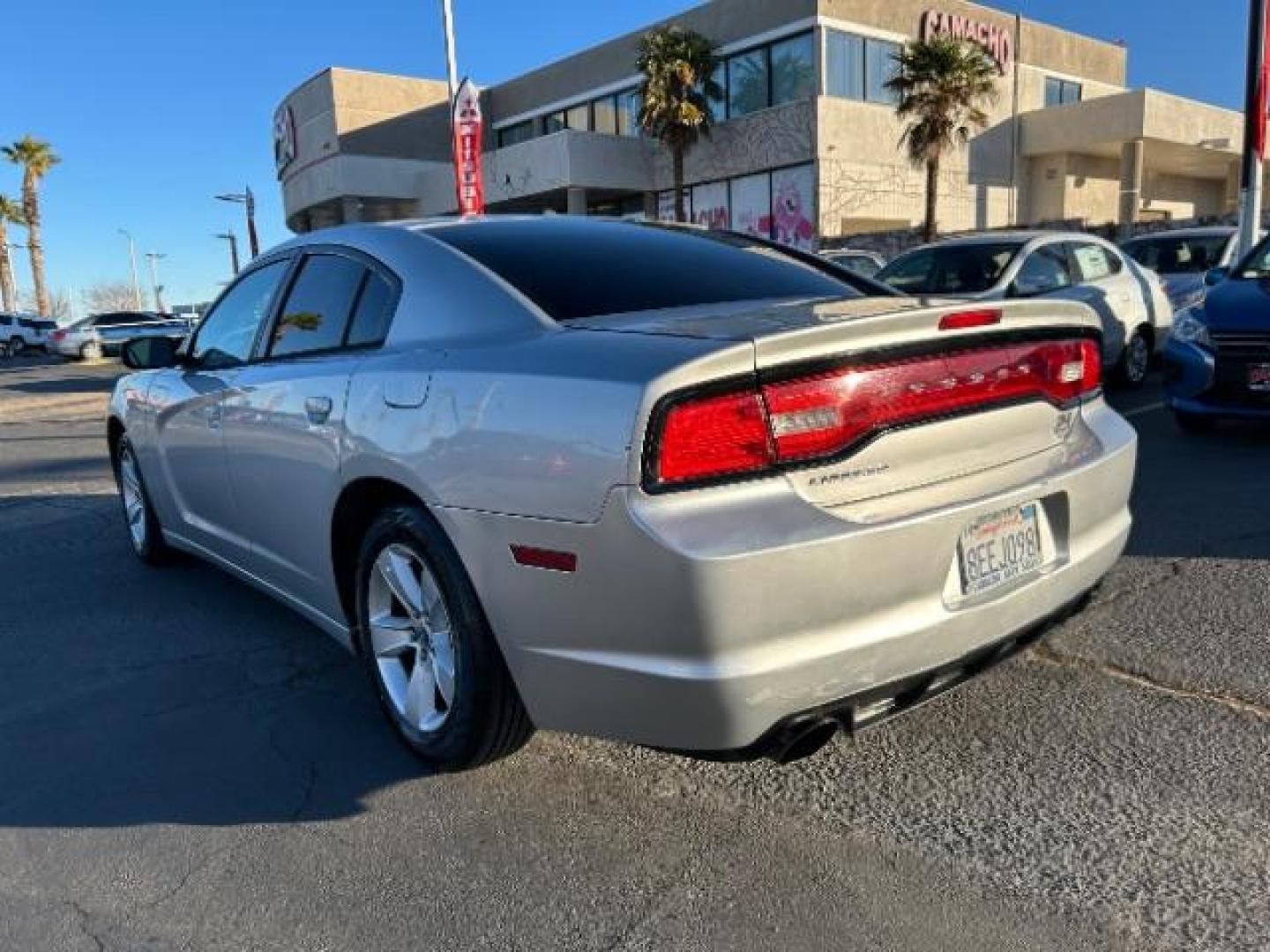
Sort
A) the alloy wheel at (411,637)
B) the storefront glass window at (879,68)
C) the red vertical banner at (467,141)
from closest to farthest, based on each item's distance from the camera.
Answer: the alloy wheel at (411,637), the red vertical banner at (467,141), the storefront glass window at (879,68)

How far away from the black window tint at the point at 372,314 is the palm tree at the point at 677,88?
2864cm

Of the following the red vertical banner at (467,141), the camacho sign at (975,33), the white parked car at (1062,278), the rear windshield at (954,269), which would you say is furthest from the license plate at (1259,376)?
the camacho sign at (975,33)

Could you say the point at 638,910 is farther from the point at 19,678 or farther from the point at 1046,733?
the point at 19,678

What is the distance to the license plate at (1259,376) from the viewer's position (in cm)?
643

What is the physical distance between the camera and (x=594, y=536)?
87.4 inches

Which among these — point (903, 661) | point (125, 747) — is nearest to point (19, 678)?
point (125, 747)

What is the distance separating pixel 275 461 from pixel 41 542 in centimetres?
348

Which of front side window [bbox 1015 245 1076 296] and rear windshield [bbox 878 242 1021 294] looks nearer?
front side window [bbox 1015 245 1076 296]

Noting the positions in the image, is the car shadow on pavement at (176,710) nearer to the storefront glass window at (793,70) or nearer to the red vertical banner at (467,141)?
the red vertical banner at (467,141)

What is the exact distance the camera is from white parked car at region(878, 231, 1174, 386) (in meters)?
8.75

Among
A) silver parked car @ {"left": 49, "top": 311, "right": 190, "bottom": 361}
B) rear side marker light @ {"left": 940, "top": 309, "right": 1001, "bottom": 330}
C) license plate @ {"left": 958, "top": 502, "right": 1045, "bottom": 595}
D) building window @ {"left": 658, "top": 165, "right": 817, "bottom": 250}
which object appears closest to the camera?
license plate @ {"left": 958, "top": 502, "right": 1045, "bottom": 595}

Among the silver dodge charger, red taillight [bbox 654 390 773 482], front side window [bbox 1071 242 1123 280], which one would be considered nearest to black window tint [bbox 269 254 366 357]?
the silver dodge charger

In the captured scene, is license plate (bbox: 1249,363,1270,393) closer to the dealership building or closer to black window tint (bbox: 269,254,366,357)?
black window tint (bbox: 269,254,366,357)

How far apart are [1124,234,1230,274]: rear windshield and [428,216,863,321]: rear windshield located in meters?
10.3
